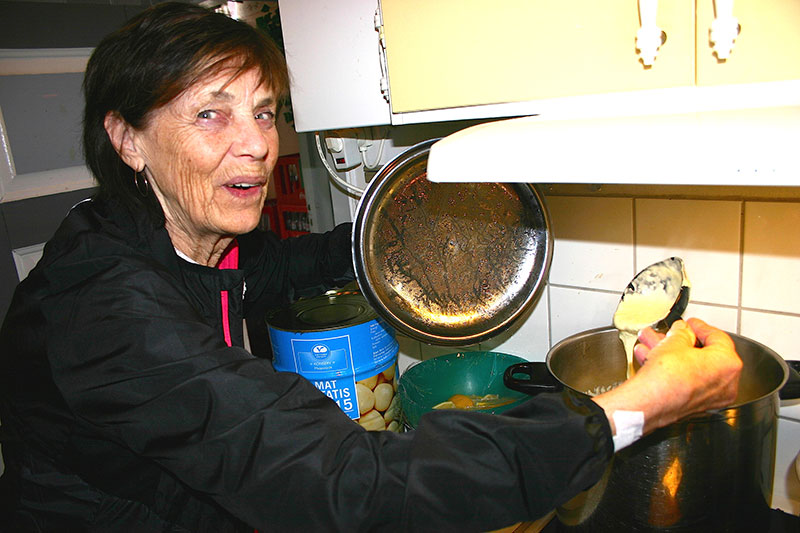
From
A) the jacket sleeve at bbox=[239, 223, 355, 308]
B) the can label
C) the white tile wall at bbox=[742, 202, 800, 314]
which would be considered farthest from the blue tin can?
the white tile wall at bbox=[742, 202, 800, 314]

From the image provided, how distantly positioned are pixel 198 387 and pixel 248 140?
15.0 inches

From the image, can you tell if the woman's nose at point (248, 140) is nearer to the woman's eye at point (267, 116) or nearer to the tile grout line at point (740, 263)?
the woman's eye at point (267, 116)

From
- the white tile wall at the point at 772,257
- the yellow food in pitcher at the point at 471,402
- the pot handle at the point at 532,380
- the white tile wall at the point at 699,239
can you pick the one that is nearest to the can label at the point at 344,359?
the yellow food in pitcher at the point at 471,402

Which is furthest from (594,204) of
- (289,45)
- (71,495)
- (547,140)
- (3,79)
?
(3,79)

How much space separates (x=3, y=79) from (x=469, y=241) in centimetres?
141

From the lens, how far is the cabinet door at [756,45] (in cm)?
55

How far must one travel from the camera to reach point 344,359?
1.11m

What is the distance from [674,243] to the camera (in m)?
0.99

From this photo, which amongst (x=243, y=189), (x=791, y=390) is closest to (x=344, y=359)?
(x=243, y=189)

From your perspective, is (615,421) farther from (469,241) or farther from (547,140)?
(469,241)

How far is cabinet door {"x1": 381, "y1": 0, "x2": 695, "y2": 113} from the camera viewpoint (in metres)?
0.64

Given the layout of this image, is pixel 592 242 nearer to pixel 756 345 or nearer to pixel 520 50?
pixel 756 345

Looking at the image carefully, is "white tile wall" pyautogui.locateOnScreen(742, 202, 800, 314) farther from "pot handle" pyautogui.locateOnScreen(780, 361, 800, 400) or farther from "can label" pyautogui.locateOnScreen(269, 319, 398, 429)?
"can label" pyautogui.locateOnScreen(269, 319, 398, 429)

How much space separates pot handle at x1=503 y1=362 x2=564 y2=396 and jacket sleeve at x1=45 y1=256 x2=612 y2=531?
0.94ft
